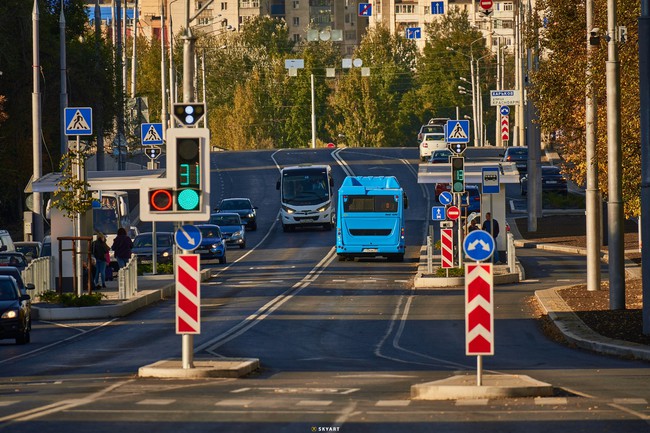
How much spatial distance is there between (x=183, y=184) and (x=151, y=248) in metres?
31.6

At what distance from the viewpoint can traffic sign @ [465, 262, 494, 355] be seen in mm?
18719

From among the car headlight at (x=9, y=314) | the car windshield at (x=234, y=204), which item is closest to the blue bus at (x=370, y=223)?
the car windshield at (x=234, y=204)

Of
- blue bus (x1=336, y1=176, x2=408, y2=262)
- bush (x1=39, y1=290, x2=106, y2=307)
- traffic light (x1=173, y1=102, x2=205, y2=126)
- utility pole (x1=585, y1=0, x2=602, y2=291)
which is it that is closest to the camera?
traffic light (x1=173, y1=102, x2=205, y2=126)

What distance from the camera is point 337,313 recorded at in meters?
34.8

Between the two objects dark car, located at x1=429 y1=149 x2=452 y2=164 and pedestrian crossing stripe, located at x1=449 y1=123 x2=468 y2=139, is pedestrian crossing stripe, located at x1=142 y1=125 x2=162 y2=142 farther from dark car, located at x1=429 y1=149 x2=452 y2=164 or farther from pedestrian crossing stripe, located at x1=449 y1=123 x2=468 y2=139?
dark car, located at x1=429 y1=149 x2=452 y2=164

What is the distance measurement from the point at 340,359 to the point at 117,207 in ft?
115

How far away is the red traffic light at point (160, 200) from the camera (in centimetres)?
2058

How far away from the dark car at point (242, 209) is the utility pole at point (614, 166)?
36858 mm

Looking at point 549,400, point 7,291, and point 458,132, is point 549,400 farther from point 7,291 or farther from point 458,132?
point 458,132

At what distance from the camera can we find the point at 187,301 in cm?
2064

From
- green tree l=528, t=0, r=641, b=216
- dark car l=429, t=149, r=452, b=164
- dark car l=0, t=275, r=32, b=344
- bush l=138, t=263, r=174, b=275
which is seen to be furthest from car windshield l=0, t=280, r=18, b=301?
dark car l=429, t=149, r=452, b=164

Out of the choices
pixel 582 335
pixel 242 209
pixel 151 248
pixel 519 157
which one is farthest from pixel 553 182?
pixel 582 335

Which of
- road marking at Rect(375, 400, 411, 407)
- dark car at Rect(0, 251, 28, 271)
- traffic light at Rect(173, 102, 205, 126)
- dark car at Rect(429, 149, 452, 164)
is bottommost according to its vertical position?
road marking at Rect(375, 400, 411, 407)

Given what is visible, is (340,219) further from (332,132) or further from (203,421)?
(332,132)
